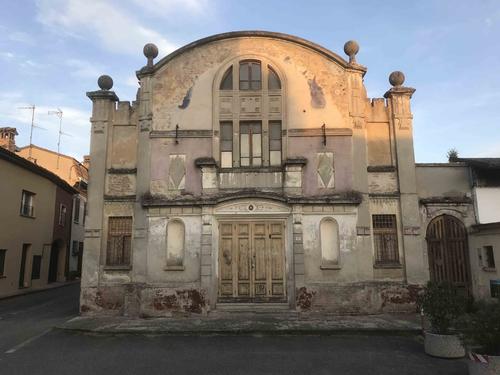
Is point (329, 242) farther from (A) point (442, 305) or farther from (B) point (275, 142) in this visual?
(A) point (442, 305)

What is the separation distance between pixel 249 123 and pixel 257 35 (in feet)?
10.7

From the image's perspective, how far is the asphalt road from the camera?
801 centimetres

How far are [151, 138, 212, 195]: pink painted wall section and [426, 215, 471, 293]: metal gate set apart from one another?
825cm

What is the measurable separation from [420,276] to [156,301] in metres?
8.71

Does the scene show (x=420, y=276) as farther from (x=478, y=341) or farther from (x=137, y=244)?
(x=137, y=244)

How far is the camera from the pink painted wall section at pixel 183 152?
14.1 meters

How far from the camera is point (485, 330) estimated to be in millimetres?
6965

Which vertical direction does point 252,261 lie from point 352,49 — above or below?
below

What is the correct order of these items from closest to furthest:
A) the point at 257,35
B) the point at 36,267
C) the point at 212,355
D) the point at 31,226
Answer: the point at 212,355 < the point at 257,35 < the point at 31,226 < the point at 36,267

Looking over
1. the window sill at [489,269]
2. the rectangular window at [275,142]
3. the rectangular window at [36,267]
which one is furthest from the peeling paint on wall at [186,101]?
the rectangular window at [36,267]

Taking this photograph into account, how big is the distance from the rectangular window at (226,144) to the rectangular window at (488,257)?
8.91 m

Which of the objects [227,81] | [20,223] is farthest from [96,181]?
[20,223]

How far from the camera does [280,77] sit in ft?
48.3

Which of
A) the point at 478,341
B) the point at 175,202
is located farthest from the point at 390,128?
the point at 478,341
